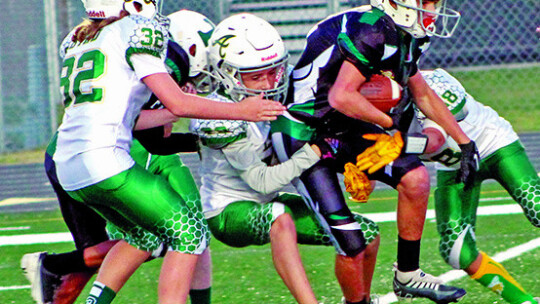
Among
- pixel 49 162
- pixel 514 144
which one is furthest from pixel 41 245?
pixel 514 144

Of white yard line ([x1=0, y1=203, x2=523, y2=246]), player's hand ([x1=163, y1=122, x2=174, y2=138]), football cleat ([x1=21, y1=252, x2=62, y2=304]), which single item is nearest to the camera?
player's hand ([x1=163, y1=122, x2=174, y2=138])

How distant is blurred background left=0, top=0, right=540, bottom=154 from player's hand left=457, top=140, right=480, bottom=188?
20.1 ft

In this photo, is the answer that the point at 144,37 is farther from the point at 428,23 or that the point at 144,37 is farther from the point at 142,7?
the point at 428,23

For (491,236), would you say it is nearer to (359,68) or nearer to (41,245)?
(359,68)

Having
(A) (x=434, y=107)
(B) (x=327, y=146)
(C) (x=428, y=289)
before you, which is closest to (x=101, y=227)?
(B) (x=327, y=146)

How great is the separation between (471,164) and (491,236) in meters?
2.04

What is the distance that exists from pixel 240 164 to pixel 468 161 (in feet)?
3.25

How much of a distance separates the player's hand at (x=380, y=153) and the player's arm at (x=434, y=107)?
27 centimetres

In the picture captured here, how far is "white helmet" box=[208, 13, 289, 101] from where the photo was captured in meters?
4.14

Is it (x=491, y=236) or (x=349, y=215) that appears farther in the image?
(x=491, y=236)

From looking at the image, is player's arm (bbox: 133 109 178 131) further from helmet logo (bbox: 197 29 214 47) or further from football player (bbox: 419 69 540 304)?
football player (bbox: 419 69 540 304)

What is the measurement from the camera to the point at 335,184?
4.20 metres

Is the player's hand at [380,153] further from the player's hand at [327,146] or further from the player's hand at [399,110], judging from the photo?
the player's hand at [399,110]

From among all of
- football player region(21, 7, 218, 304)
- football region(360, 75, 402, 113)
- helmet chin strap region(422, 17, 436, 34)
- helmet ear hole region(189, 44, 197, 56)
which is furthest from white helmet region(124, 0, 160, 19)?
helmet chin strap region(422, 17, 436, 34)
